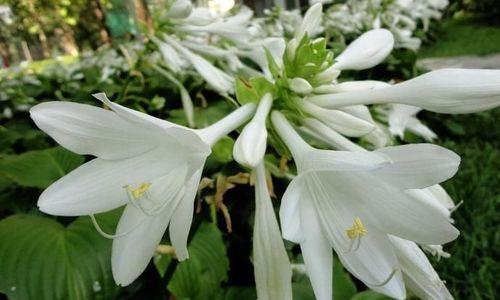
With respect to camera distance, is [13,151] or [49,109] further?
[13,151]

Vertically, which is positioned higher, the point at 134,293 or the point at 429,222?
the point at 429,222

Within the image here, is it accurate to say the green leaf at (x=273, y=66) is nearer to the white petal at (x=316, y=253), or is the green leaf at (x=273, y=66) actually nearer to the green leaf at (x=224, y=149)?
the green leaf at (x=224, y=149)

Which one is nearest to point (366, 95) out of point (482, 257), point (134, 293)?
point (134, 293)

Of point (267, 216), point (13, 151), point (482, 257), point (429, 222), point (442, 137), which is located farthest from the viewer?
point (442, 137)

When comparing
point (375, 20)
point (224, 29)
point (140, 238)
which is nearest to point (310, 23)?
point (140, 238)

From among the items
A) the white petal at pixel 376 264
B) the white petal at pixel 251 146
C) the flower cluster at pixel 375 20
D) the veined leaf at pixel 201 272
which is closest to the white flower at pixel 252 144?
the white petal at pixel 251 146

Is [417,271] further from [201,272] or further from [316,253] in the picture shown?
[201,272]

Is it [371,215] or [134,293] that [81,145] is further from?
[134,293]
